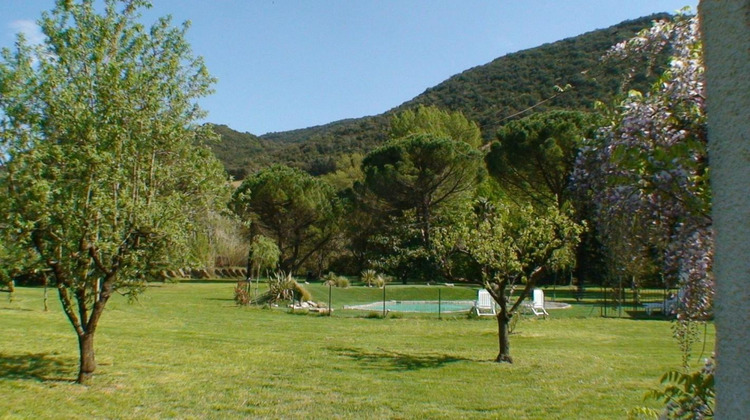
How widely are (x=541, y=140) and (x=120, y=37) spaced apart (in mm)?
21804

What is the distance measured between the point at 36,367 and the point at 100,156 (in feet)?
13.1

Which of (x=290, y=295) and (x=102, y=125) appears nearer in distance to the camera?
(x=102, y=125)

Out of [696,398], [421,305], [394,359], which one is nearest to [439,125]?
[421,305]

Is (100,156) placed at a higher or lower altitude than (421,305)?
higher

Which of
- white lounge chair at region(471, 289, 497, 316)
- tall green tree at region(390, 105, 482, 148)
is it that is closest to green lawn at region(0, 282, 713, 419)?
white lounge chair at region(471, 289, 497, 316)

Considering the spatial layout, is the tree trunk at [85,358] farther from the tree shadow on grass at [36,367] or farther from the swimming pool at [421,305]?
the swimming pool at [421,305]

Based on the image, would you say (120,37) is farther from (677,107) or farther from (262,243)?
(262,243)

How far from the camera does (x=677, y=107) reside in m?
2.53

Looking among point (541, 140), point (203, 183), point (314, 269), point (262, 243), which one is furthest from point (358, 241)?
point (203, 183)

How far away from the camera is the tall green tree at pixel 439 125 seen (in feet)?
161

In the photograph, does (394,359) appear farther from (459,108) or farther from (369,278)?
(459,108)

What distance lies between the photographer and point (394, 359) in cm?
1153

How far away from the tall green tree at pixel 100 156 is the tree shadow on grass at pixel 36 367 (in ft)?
2.12

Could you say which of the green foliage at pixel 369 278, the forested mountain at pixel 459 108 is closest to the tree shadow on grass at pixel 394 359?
the green foliage at pixel 369 278
